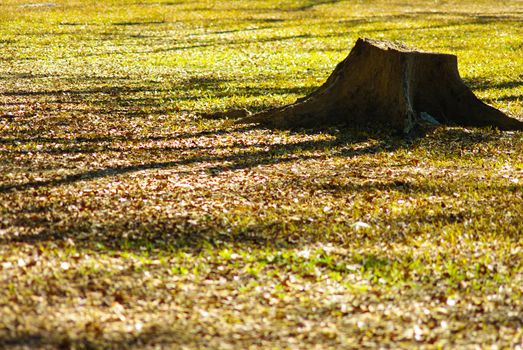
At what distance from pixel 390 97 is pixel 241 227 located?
603 cm

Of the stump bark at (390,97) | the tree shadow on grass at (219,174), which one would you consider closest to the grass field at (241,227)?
the tree shadow on grass at (219,174)

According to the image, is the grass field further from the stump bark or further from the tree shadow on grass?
the stump bark

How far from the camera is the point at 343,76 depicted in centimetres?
1338

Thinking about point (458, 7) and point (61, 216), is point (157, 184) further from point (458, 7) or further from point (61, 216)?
point (458, 7)

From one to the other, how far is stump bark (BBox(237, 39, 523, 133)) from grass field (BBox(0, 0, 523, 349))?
1.47ft

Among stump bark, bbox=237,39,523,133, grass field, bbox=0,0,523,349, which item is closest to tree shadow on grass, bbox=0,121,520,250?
grass field, bbox=0,0,523,349

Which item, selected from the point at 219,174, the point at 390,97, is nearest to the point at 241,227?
the point at 219,174

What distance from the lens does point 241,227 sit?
8.05 metres

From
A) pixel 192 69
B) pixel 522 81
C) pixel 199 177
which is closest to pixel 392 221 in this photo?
pixel 199 177

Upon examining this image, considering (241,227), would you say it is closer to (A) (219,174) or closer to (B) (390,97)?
(A) (219,174)

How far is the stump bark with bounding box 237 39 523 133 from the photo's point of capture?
1291 cm

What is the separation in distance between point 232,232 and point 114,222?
138cm

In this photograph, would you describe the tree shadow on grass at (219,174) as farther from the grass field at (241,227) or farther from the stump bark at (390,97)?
the stump bark at (390,97)

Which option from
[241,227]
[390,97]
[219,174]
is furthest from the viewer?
[390,97]
